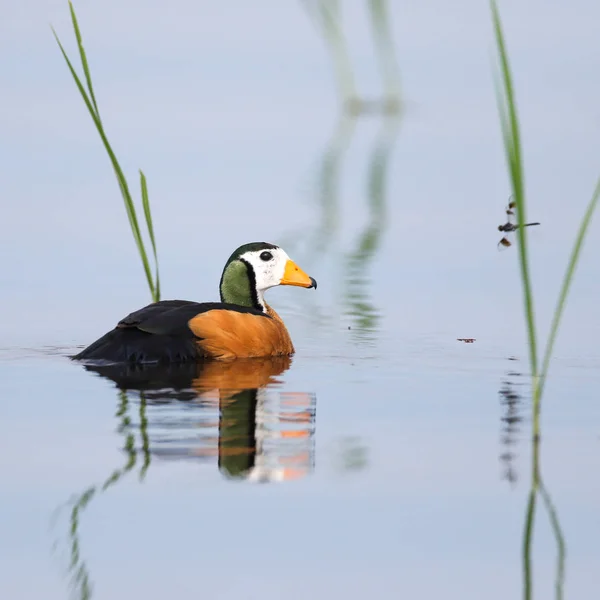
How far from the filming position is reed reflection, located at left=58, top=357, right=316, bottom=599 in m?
8.00

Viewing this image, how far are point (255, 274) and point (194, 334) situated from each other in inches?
62.5

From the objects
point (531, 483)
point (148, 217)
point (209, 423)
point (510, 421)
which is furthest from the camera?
point (148, 217)

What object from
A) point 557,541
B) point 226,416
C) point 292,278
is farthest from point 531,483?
point 292,278

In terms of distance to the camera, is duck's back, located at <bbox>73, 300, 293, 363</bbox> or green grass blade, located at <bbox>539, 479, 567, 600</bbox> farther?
duck's back, located at <bbox>73, 300, 293, 363</bbox>

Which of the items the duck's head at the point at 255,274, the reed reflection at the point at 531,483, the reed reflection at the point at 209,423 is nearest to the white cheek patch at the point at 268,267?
the duck's head at the point at 255,274

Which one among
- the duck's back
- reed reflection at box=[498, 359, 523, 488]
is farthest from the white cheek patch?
reed reflection at box=[498, 359, 523, 488]

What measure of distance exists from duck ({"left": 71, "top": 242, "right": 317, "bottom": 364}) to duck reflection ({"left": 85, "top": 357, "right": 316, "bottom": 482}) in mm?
88

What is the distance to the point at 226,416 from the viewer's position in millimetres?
9445

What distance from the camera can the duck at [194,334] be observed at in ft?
37.0

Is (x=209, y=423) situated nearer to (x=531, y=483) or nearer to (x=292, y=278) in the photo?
(x=531, y=483)

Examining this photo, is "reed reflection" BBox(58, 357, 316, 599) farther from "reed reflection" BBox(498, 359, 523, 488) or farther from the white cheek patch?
the white cheek patch

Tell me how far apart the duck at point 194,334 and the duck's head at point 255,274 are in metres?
0.01

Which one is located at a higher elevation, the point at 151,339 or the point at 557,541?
the point at 151,339

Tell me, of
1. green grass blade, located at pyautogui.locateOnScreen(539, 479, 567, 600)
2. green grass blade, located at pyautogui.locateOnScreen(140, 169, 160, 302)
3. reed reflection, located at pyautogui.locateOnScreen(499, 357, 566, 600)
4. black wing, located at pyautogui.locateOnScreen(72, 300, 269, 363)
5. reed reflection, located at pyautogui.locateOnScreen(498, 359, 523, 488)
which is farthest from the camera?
green grass blade, located at pyautogui.locateOnScreen(140, 169, 160, 302)
